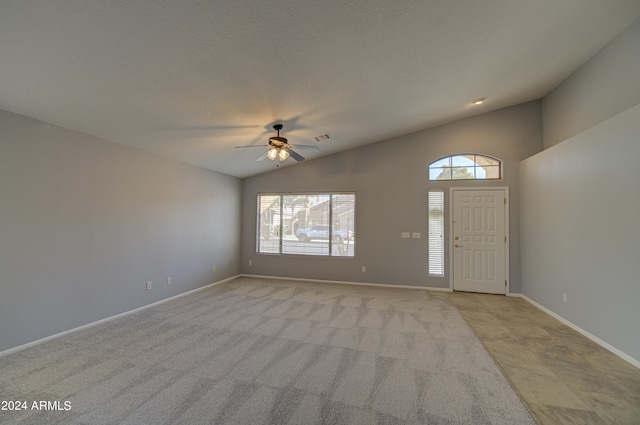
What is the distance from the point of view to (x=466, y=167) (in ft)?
16.4

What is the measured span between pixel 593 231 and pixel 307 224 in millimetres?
4697

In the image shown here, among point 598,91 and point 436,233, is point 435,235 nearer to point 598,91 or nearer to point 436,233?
point 436,233

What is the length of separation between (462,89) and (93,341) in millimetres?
5901

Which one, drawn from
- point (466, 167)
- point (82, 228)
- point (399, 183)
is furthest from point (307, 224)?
point (82, 228)

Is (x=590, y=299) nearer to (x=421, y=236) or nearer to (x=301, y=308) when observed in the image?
(x=421, y=236)

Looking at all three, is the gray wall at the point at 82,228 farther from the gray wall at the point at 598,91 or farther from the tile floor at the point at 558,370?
the gray wall at the point at 598,91

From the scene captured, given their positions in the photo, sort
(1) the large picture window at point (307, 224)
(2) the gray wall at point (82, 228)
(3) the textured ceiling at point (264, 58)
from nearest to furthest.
A: (3) the textured ceiling at point (264, 58) < (2) the gray wall at point (82, 228) < (1) the large picture window at point (307, 224)

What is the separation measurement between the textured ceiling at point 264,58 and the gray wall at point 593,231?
4.43ft

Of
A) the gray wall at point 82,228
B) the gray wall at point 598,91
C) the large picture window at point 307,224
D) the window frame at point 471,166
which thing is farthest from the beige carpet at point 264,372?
the gray wall at point 598,91

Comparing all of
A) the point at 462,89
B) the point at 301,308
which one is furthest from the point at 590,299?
the point at 301,308

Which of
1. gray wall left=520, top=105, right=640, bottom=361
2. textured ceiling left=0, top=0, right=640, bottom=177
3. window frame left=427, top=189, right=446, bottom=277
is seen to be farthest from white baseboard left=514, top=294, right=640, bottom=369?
textured ceiling left=0, top=0, right=640, bottom=177

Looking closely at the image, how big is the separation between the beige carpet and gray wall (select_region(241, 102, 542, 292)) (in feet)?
5.34

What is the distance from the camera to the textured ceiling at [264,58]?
66.5 inches

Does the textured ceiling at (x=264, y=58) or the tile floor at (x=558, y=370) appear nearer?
the textured ceiling at (x=264, y=58)
